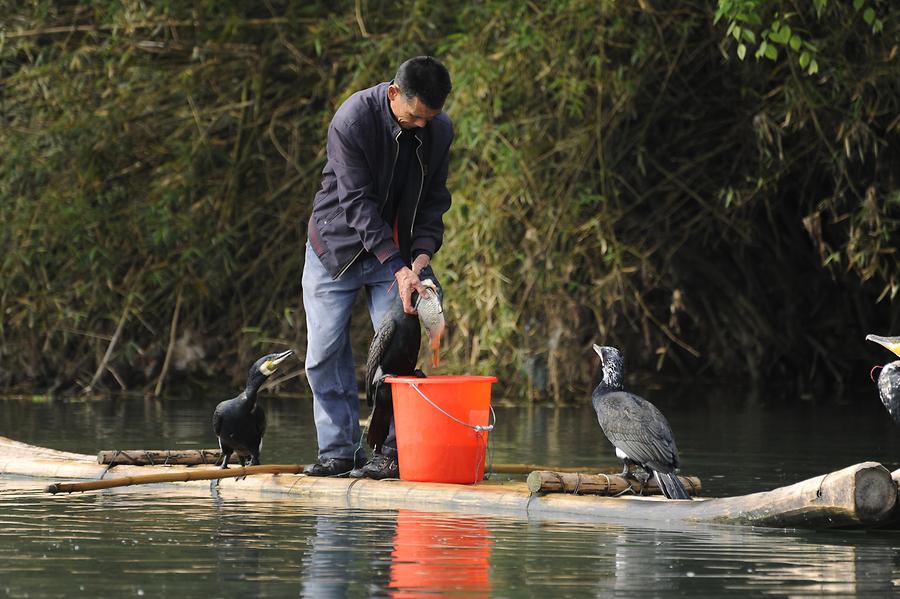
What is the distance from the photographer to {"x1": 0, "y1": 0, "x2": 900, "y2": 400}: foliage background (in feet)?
38.5

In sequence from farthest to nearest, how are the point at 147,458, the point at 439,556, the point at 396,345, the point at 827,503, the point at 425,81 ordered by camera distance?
the point at 147,458, the point at 396,345, the point at 425,81, the point at 827,503, the point at 439,556

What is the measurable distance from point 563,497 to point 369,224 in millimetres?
1381

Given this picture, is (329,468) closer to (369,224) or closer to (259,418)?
(259,418)

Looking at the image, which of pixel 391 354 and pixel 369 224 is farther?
pixel 391 354

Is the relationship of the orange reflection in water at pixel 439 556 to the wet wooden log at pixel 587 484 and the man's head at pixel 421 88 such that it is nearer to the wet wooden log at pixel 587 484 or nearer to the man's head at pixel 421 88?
the wet wooden log at pixel 587 484

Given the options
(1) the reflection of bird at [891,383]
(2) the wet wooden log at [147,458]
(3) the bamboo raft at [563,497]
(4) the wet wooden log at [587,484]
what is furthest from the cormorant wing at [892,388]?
(2) the wet wooden log at [147,458]

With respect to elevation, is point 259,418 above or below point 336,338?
below

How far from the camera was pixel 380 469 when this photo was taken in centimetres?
698

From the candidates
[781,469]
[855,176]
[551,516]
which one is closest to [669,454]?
[551,516]

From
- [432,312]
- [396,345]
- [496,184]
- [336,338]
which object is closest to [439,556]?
[432,312]

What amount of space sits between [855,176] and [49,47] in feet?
22.7

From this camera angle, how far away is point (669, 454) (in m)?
6.29

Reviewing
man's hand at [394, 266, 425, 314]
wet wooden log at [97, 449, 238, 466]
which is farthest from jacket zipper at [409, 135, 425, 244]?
wet wooden log at [97, 449, 238, 466]

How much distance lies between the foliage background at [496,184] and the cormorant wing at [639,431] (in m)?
4.80
